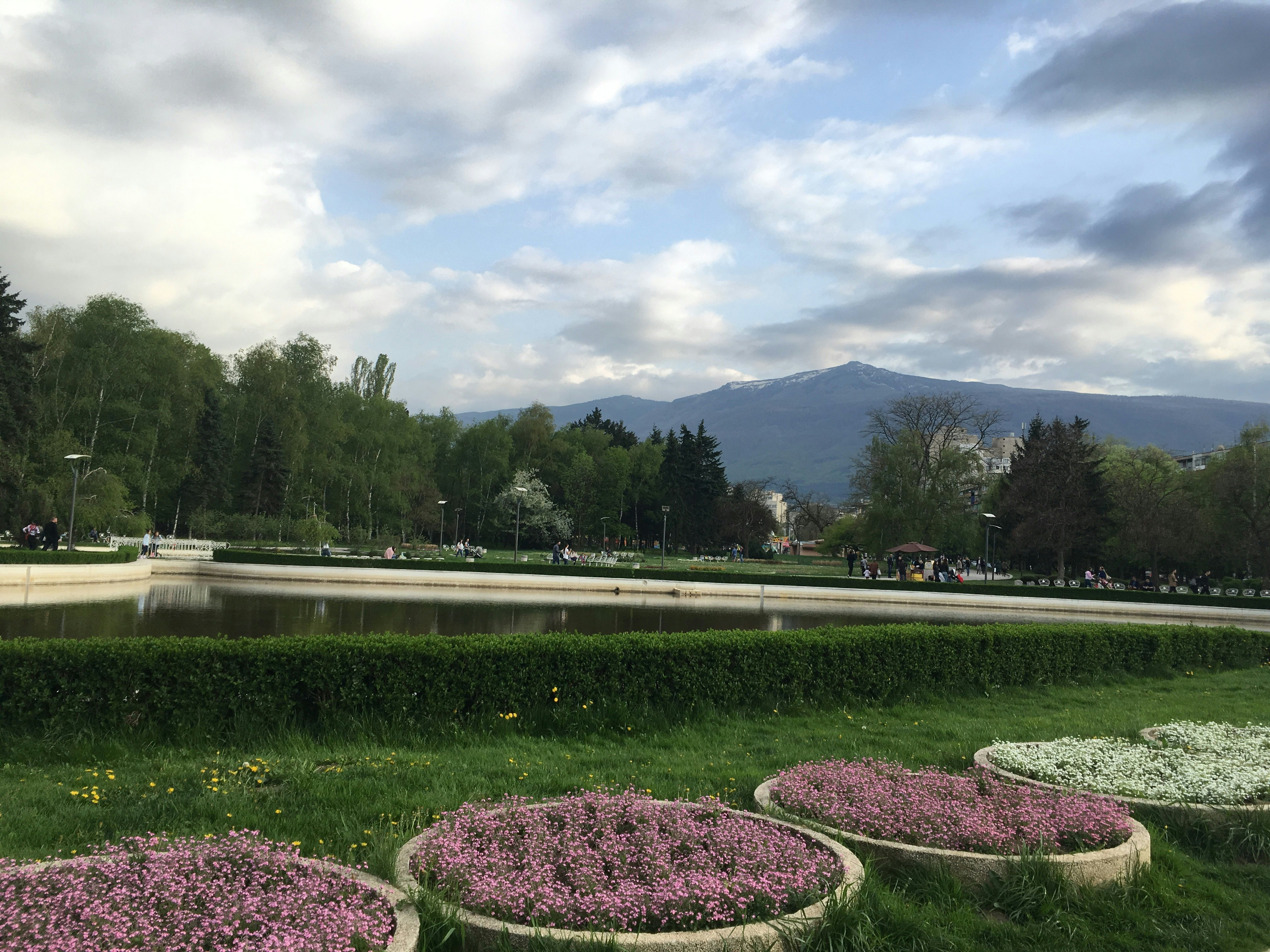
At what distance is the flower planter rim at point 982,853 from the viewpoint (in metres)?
4.48

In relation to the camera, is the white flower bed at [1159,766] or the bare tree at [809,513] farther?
the bare tree at [809,513]

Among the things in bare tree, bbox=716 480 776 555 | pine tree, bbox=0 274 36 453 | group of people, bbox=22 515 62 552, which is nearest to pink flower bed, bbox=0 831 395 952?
group of people, bbox=22 515 62 552

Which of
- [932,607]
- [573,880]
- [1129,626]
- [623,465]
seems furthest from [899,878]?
[623,465]

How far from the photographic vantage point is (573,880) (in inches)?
148

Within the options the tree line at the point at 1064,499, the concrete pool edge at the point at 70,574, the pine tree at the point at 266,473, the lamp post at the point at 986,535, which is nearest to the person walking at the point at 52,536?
the concrete pool edge at the point at 70,574

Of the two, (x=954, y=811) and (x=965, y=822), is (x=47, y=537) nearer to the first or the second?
(x=954, y=811)

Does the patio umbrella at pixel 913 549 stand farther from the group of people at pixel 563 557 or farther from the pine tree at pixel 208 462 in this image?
the pine tree at pixel 208 462

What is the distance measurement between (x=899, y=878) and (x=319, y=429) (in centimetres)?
5597

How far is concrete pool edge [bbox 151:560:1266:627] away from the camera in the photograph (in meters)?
30.5

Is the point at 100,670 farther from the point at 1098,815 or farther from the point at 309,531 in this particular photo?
the point at 309,531

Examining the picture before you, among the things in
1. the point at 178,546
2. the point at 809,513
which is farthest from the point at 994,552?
the point at 178,546

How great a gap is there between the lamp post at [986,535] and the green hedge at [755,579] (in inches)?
453

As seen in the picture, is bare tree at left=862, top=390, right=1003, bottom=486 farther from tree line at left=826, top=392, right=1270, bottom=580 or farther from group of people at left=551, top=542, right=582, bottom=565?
group of people at left=551, top=542, right=582, bottom=565

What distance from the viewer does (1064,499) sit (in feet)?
159
